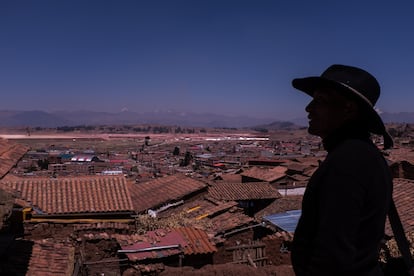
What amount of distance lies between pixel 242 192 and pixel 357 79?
16484 mm

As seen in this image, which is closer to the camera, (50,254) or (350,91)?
(350,91)

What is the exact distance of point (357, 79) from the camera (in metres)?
1.76

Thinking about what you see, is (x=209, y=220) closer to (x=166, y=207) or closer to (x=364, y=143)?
(x=166, y=207)

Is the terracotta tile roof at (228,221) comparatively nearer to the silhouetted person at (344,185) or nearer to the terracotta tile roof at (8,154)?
the terracotta tile roof at (8,154)

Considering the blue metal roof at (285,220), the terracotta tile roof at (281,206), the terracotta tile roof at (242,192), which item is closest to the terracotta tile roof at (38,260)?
the blue metal roof at (285,220)

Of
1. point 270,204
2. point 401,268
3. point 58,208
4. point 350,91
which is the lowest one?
point 270,204

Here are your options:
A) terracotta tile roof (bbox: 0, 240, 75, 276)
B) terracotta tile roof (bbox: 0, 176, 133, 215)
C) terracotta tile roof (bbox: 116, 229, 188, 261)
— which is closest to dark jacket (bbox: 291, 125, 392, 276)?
terracotta tile roof (bbox: 0, 240, 75, 276)

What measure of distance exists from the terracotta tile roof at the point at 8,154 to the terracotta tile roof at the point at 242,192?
34.1 feet

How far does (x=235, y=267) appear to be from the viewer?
7.64 metres

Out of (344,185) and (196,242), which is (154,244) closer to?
(196,242)

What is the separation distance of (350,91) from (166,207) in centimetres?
1392

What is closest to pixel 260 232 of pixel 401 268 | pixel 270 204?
pixel 270 204

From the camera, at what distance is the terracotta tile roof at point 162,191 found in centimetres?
1541

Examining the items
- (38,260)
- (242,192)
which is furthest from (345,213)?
(242,192)
